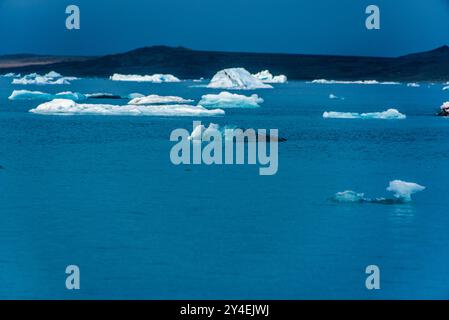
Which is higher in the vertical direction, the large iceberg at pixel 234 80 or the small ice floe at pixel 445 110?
the large iceberg at pixel 234 80

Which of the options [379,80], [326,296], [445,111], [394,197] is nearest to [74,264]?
[326,296]

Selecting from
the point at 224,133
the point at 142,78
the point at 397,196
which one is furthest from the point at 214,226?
the point at 142,78

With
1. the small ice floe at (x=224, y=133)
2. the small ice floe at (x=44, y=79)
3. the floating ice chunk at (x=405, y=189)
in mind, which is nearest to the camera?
the floating ice chunk at (x=405, y=189)

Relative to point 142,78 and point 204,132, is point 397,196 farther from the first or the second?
point 142,78

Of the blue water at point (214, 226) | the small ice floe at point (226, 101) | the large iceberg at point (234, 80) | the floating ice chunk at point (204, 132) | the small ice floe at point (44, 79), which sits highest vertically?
the small ice floe at point (44, 79)

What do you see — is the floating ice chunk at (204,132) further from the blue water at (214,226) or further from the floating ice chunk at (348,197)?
the floating ice chunk at (348,197)

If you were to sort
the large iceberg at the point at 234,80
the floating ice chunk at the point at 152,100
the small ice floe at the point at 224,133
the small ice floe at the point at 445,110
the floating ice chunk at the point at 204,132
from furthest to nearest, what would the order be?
the large iceberg at the point at 234,80, the small ice floe at the point at 445,110, the floating ice chunk at the point at 152,100, the small ice floe at the point at 224,133, the floating ice chunk at the point at 204,132

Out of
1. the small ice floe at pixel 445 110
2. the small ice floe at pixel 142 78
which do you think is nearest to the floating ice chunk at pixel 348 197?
the small ice floe at pixel 445 110

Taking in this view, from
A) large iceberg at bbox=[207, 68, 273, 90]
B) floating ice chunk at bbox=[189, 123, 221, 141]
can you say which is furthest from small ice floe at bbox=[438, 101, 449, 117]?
floating ice chunk at bbox=[189, 123, 221, 141]
